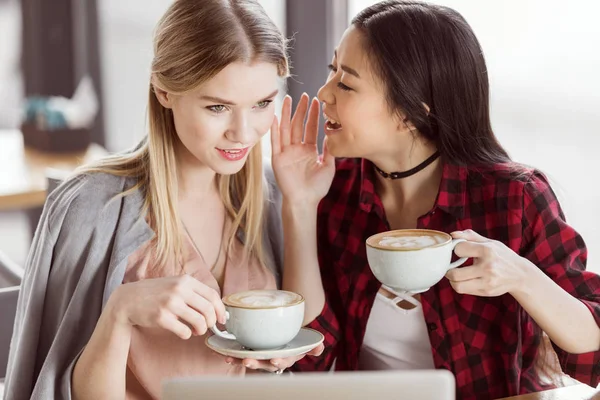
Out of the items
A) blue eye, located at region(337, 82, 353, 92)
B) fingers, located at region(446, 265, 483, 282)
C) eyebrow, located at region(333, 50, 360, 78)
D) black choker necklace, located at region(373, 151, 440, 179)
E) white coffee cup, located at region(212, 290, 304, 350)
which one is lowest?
white coffee cup, located at region(212, 290, 304, 350)

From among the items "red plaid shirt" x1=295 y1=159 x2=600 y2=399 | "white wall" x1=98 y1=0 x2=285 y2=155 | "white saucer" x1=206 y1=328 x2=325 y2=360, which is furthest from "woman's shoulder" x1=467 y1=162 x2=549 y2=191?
"white wall" x1=98 y1=0 x2=285 y2=155

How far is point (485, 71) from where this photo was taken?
66.9 inches

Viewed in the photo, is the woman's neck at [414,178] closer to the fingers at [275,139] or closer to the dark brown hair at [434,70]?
the dark brown hair at [434,70]

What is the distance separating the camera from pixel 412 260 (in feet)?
4.25

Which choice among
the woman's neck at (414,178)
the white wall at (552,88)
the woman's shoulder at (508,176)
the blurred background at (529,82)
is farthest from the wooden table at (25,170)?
the white wall at (552,88)

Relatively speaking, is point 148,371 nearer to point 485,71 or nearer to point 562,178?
point 485,71

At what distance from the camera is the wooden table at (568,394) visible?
53.2 inches

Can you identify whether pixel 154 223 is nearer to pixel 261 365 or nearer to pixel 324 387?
pixel 261 365

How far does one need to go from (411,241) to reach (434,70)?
431mm

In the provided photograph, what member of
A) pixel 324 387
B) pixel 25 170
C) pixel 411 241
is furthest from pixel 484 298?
pixel 25 170

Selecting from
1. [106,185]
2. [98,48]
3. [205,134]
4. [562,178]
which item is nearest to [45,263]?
[106,185]

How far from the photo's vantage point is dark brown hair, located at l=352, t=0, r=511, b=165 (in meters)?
1.63

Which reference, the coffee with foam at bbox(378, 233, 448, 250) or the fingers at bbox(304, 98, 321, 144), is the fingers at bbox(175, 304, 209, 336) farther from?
the fingers at bbox(304, 98, 321, 144)

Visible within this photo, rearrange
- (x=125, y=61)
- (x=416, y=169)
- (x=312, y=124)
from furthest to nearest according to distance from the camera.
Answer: (x=125, y=61) < (x=312, y=124) < (x=416, y=169)
